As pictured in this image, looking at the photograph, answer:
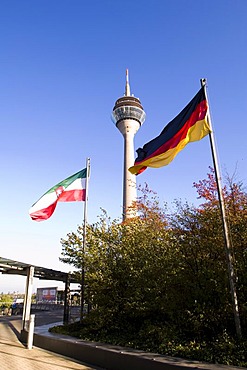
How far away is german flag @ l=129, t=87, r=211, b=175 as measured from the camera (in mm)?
9148

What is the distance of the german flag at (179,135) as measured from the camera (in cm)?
915

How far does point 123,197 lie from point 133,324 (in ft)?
147

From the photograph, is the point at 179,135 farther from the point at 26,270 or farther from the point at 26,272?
the point at 26,272

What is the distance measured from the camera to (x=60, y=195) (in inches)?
625

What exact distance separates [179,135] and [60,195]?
8.44 meters

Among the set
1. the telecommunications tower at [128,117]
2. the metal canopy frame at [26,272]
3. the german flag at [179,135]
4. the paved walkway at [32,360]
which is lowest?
the paved walkway at [32,360]

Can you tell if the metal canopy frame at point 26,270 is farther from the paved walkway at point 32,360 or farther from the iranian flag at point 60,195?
the paved walkway at point 32,360

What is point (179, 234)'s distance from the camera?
11539 mm

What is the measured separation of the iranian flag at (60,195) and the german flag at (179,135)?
21.4 feet

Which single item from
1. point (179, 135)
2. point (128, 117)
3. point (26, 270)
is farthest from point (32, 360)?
point (128, 117)

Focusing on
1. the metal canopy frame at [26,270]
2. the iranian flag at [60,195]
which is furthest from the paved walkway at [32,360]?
the iranian flag at [60,195]

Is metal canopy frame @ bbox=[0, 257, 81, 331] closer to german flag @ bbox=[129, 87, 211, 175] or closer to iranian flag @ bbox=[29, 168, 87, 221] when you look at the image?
iranian flag @ bbox=[29, 168, 87, 221]

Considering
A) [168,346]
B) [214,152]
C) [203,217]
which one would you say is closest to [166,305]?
[168,346]

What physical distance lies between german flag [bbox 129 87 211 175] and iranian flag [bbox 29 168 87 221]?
652 cm
